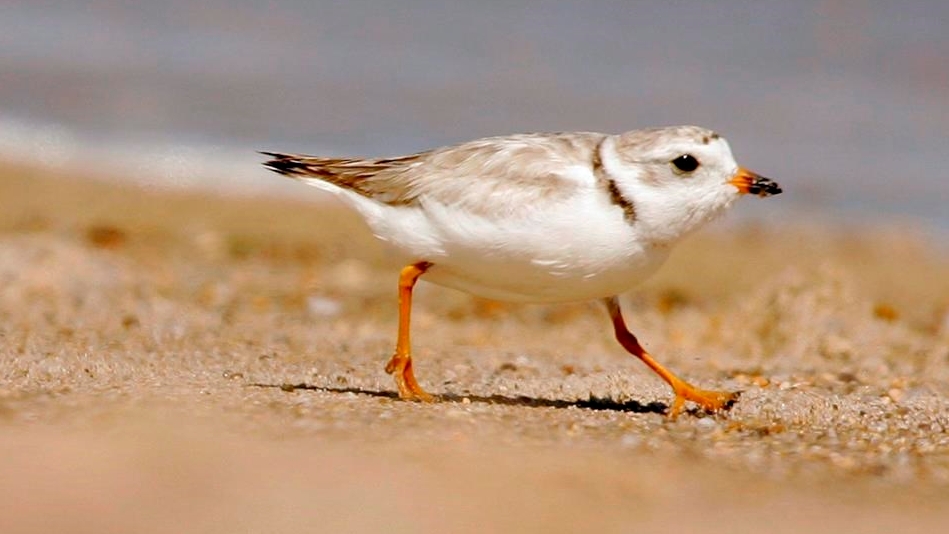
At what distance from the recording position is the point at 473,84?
46.7 ft

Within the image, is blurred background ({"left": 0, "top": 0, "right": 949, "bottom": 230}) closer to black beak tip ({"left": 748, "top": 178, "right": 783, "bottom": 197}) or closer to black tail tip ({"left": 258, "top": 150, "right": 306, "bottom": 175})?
black tail tip ({"left": 258, "top": 150, "right": 306, "bottom": 175})

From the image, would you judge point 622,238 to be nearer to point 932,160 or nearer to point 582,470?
point 582,470

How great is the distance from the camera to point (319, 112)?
13.3 metres

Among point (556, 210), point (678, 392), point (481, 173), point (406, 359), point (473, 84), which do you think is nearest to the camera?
point (556, 210)

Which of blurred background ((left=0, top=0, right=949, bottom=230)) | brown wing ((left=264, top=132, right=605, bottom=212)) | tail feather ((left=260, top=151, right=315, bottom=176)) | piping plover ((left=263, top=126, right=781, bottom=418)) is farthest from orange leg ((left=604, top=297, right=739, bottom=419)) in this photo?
blurred background ((left=0, top=0, right=949, bottom=230))

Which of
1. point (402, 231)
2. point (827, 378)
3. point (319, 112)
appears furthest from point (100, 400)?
point (319, 112)

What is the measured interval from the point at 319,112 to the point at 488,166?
7.85m

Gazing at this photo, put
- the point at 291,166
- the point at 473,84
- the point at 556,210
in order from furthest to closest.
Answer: the point at 473,84, the point at 291,166, the point at 556,210

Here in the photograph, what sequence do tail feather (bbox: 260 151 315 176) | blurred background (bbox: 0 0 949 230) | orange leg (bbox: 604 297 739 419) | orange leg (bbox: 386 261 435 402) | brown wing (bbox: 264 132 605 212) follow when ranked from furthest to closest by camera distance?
1. blurred background (bbox: 0 0 949 230)
2. tail feather (bbox: 260 151 315 176)
3. orange leg (bbox: 604 297 739 419)
4. orange leg (bbox: 386 261 435 402)
5. brown wing (bbox: 264 132 605 212)

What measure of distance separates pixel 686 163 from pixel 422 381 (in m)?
1.70

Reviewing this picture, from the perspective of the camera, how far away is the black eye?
5.41m

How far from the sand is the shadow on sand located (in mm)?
25

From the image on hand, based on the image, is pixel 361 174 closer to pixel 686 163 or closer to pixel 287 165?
pixel 287 165

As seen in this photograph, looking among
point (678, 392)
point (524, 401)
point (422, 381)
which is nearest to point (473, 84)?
point (422, 381)
